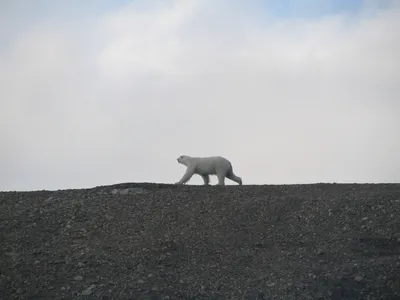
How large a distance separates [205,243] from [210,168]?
8.24 metres

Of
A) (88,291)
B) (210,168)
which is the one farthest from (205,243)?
(210,168)

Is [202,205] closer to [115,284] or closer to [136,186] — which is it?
[136,186]

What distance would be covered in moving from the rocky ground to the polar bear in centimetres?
433

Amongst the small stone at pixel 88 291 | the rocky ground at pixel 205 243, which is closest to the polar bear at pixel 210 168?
the rocky ground at pixel 205 243

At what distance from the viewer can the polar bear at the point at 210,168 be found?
63.9 ft

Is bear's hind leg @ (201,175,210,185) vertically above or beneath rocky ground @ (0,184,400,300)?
above

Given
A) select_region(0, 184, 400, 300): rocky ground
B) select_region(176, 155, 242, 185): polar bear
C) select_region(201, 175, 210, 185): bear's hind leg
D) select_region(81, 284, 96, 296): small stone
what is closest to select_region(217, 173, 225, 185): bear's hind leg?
select_region(176, 155, 242, 185): polar bear

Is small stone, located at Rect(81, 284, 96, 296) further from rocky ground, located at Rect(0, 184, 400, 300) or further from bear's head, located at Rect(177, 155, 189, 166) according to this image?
bear's head, located at Rect(177, 155, 189, 166)

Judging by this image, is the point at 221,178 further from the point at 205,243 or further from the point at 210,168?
the point at 205,243

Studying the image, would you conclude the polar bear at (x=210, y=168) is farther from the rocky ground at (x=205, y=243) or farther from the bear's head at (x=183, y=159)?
the rocky ground at (x=205, y=243)

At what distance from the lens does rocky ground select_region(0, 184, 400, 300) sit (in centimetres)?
985

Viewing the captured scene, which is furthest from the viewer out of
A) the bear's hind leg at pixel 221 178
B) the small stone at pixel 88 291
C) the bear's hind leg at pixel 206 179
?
the bear's hind leg at pixel 206 179

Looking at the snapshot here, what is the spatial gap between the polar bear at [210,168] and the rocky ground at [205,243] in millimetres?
4332

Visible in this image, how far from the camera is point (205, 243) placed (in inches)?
454
